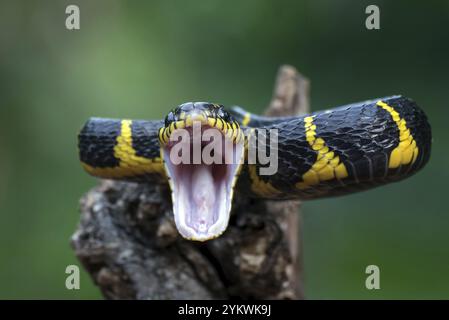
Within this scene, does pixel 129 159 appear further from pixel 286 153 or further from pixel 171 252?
pixel 286 153

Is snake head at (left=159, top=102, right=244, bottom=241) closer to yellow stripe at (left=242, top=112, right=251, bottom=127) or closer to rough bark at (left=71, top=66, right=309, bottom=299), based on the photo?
rough bark at (left=71, top=66, right=309, bottom=299)

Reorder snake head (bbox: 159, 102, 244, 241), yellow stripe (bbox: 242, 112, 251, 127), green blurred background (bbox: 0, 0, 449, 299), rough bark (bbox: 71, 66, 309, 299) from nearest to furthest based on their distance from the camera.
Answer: snake head (bbox: 159, 102, 244, 241) → rough bark (bbox: 71, 66, 309, 299) → yellow stripe (bbox: 242, 112, 251, 127) → green blurred background (bbox: 0, 0, 449, 299)

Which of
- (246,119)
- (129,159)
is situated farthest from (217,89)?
(129,159)

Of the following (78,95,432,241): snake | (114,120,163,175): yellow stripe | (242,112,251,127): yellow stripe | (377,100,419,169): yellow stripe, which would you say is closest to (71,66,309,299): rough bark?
(114,120,163,175): yellow stripe

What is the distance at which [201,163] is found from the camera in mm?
2668

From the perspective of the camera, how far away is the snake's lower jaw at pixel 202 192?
2.45 m

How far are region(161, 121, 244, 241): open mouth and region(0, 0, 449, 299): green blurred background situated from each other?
376 centimetres

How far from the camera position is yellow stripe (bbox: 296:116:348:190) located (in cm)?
252

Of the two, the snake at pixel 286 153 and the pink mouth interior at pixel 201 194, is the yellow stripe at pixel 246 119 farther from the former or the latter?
the pink mouth interior at pixel 201 194

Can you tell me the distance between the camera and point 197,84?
25.3 ft

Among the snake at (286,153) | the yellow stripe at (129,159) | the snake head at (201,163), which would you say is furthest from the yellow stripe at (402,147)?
the yellow stripe at (129,159)

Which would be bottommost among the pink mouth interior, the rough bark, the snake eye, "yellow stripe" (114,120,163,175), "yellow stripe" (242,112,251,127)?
the rough bark

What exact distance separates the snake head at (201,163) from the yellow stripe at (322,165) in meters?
0.34

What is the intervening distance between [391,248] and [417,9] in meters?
2.92
